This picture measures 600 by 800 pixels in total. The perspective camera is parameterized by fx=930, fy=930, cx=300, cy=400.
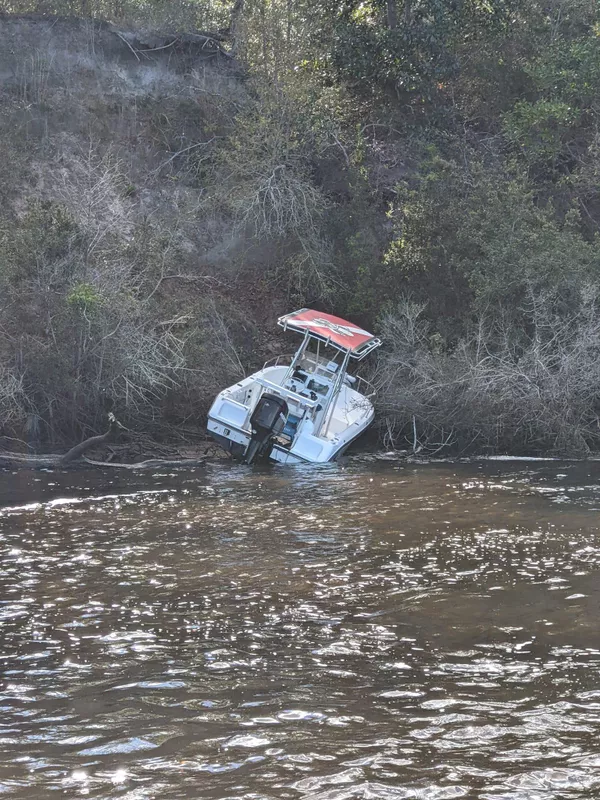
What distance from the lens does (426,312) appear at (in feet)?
73.2

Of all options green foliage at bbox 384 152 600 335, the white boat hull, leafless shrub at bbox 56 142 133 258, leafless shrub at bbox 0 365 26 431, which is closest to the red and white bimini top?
the white boat hull

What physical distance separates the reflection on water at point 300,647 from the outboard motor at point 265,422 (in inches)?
133

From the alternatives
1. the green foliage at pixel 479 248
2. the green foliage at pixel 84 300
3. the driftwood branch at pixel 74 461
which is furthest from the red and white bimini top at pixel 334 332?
the green foliage at pixel 84 300

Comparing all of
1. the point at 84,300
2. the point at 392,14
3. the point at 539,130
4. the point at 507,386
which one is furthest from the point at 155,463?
the point at 392,14

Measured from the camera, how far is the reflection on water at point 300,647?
20.7ft

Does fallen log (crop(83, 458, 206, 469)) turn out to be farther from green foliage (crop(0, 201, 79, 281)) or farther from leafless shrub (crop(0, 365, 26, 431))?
green foliage (crop(0, 201, 79, 281))

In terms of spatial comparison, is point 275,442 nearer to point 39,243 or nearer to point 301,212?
point 39,243

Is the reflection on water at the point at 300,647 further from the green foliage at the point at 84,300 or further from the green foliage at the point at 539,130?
the green foliage at the point at 539,130

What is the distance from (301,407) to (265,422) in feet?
3.18

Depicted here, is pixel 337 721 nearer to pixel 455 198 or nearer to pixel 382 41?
pixel 455 198

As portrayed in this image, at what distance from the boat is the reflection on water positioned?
3453 mm

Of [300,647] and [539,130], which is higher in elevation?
[539,130]

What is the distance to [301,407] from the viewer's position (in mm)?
18578

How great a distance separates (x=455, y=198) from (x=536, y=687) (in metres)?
17.0
